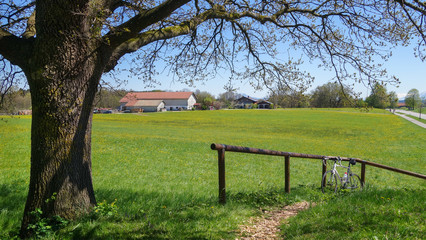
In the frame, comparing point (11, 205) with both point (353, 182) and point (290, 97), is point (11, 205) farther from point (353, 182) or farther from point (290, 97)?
point (353, 182)

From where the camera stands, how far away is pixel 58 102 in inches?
149

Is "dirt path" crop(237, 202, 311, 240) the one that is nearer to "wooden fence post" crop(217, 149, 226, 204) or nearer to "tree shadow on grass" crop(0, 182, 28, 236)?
"wooden fence post" crop(217, 149, 226, 204)

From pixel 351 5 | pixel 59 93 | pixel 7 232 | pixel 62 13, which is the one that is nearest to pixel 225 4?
pixel 351 5

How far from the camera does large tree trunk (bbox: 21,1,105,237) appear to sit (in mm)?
3709

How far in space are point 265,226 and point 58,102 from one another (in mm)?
3576

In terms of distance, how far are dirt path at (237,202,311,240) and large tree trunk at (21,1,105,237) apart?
2.49 metres

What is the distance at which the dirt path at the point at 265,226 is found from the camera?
12.5ft

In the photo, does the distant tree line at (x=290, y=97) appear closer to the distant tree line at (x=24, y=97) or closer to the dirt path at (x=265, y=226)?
the distant tree line at (x=24, y=97)

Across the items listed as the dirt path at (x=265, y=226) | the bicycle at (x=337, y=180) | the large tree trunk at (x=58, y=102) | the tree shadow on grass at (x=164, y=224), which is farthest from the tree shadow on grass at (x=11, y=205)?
the bicycle at (x=337, y=180)

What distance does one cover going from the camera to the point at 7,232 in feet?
12.8

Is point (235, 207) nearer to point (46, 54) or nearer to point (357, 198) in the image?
point (357, 198)

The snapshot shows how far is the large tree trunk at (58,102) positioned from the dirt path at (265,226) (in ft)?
8.16

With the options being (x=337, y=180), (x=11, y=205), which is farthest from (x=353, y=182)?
(x=11, y=205)

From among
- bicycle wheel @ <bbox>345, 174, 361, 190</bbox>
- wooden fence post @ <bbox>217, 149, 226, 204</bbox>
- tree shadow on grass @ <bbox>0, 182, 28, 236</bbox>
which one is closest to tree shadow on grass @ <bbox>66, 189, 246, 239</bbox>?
wooden fence post @ <bbox>217, 149, 226, 204</bbox>
